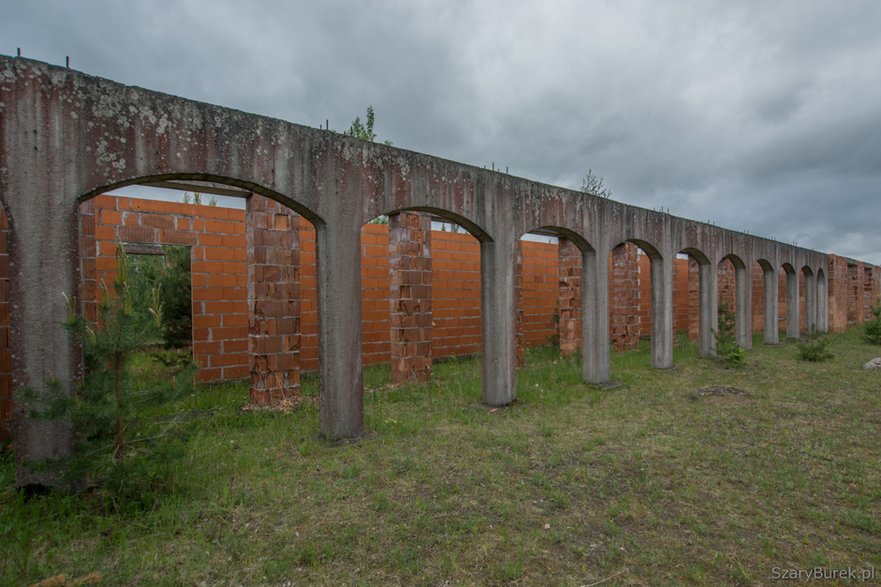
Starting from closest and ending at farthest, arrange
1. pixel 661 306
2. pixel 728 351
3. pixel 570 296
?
pixel 661 306
pixel 728 351
pixel 570 296

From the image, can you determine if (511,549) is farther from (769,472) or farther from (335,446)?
(769,472)

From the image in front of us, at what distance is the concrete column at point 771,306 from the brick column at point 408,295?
423 inches

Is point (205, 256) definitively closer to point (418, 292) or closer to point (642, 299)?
point (418, 292)

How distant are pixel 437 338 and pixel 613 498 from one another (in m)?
7.22

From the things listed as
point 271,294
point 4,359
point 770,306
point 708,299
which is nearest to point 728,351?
point 708,299

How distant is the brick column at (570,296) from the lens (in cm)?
1138

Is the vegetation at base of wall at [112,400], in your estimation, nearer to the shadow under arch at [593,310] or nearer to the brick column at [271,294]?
the brick column at [271,294]

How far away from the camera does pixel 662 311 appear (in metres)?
9.24

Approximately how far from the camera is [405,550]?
3.01m

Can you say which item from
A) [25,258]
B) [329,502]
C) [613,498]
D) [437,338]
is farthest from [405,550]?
[437,338]

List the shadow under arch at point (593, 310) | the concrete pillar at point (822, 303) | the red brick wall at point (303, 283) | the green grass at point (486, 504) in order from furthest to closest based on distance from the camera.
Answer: the concrete pillar at point (822, 303) → the shadow under arch at point (593, 310) → the red brick wall at point (303, 283) → the green grass at point (486, 504)

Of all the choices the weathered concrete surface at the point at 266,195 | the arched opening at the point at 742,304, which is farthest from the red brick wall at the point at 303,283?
the arched opening at the point at 742,304

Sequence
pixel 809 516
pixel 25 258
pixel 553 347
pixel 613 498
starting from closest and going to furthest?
1. pixel 25 258
2. pixel 809 516
3. pixel 613 498
4. pixel 553 347

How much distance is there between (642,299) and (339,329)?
13.5 metres
